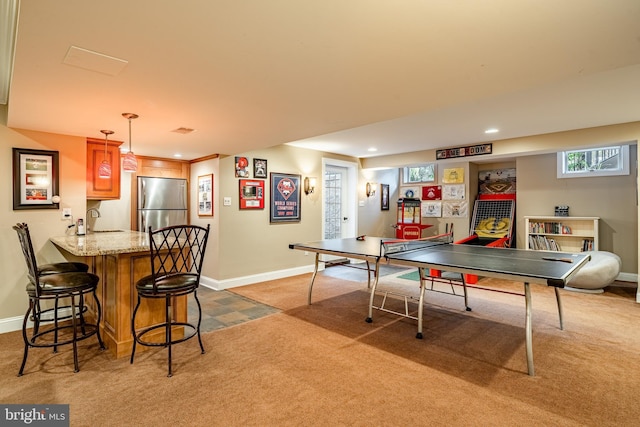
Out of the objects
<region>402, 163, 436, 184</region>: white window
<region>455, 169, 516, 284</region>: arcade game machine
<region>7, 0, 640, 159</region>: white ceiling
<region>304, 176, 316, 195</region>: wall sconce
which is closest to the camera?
<region>7, 0, 640, 159</region>: white ceiling

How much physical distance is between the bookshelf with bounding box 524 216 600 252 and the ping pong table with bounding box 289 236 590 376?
2974 mm

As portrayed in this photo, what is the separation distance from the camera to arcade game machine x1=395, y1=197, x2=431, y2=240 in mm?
7348

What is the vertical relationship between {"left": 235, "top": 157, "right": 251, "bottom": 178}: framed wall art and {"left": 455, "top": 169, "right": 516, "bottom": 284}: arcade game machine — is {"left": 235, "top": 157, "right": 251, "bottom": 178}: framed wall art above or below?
above

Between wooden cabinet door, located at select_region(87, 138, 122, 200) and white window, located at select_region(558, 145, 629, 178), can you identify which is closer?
wooden cabinet door, located at select_region(87, 138, 122, 200)

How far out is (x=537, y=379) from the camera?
7.54ft

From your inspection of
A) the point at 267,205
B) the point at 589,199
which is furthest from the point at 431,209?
the point at 267,205

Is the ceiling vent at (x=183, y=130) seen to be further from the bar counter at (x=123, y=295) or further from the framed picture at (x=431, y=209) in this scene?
the framed picture at (x=431, y=209)

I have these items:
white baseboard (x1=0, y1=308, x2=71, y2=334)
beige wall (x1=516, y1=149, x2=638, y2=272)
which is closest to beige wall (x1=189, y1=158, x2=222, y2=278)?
white baseboard (x1=0, y1=308, x2=71, y2=334)

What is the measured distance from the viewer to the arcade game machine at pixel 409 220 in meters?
7.35

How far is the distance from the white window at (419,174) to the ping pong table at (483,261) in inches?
154

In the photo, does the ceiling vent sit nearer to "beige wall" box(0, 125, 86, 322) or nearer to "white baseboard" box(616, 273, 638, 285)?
"beige wall" box(0, 125, 86, 322)

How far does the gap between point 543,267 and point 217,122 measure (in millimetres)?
3177

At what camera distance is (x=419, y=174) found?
26.3ft

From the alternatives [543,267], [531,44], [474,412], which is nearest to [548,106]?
[543,267]
